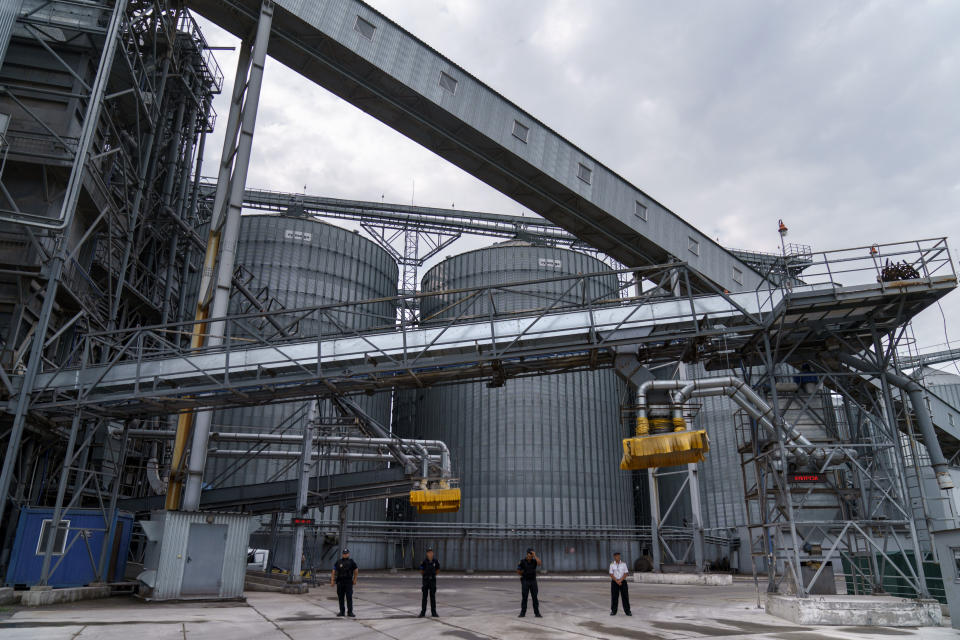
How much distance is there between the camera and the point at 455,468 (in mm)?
37531

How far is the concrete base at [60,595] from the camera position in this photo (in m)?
14.2

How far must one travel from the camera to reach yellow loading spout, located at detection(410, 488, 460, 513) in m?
19.4

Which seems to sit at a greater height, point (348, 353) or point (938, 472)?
point (348, 353)

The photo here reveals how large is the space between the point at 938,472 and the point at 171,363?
62.3 feet

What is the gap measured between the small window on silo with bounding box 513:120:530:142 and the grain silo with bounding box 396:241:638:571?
14382 millimetres

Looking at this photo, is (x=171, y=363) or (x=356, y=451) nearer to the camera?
(x=171, y=363)

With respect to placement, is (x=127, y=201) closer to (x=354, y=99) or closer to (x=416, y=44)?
(x=354, y=99)

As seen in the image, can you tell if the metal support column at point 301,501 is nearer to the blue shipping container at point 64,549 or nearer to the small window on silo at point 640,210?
the blue shipping container at point 64,549

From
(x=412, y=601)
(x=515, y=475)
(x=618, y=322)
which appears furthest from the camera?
(x=515, y=475)

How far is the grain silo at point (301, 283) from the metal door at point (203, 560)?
16114 mm

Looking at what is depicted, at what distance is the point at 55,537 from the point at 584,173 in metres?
18.1

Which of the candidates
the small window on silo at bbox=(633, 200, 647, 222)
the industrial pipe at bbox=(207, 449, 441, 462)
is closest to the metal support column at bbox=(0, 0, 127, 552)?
the industrial pipe at bbox=(207, 449, 441, 462)

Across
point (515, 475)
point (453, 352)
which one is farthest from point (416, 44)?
point (515, 475)

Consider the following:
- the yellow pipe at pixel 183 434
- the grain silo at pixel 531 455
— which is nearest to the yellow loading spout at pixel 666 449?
the yellow pipe at pixel 183 434
